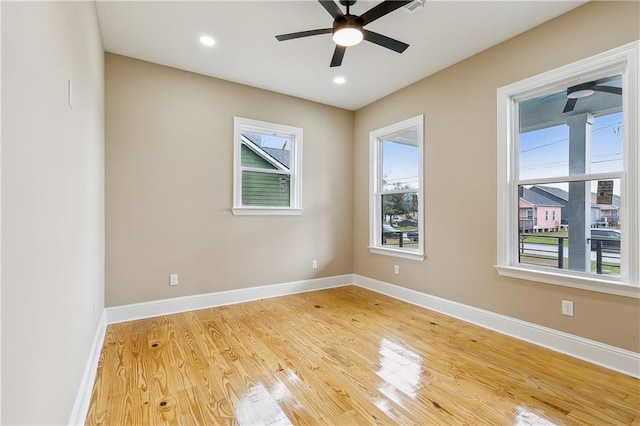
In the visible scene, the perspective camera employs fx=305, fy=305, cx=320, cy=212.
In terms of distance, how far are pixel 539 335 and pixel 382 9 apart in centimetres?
304

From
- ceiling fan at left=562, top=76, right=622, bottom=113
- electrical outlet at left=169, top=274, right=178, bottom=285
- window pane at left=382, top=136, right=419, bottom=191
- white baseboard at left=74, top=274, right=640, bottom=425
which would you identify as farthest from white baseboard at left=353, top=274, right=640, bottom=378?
electrical outlet at left=169, top=274, right=178, bottom=285

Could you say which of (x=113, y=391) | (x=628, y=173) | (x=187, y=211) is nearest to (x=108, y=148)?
(x=187, y=211)

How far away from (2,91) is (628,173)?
349 cm

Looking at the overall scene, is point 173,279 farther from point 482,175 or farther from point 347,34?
point 482,175

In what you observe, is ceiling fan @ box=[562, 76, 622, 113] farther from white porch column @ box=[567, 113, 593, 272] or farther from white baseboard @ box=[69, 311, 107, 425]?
white baseboard @ box=[69, 311, 107, 425]

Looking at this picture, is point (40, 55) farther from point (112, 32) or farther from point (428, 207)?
point (428, 207)

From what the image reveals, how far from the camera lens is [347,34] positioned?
8.03ft

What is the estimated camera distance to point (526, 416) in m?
1.79

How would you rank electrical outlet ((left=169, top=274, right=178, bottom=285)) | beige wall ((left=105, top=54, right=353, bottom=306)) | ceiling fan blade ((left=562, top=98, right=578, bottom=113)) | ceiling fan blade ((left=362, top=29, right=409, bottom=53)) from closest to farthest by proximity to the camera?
ceiling fan blade ((left=362, top=29, right=409, bottom=53)), ceiling fan blade ((left=562, top=98, right=578, bottom=113)), beige wall ((left=105, top=54, right=353, bottom=306)), electrical outlet ((left=169, top=274, right=178, bottom=285))

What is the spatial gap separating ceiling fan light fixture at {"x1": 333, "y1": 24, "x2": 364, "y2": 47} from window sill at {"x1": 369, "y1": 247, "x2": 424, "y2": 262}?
2.58 meters

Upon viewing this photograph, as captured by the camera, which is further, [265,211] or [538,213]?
[265,211]

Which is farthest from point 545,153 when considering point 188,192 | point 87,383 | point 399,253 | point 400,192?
point 87,383

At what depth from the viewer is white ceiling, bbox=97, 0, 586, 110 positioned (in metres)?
2.56

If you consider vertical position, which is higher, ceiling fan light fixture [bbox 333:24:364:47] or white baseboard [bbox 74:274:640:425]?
ceiling fan light fixture [bbox 333:24:364:47]
